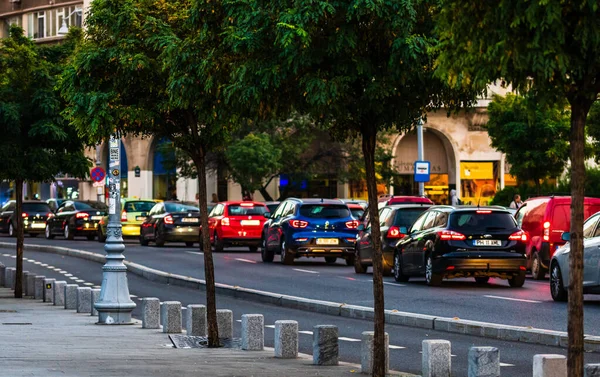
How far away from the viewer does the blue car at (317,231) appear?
113 ft

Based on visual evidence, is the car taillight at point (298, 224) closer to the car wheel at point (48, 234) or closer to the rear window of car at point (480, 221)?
the rear window of car at point (480, 221)

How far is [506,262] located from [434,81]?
14414 millimetres

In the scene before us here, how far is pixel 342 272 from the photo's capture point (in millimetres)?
32188

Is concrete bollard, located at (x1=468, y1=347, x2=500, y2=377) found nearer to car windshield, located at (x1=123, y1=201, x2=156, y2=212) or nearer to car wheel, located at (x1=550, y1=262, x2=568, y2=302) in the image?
car wheel, located at (x1=550, y1=262, x2=568, y2=302)

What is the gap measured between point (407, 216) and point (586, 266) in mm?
9113

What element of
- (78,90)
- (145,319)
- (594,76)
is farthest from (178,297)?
(594,76)

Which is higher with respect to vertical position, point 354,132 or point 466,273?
point 354,132

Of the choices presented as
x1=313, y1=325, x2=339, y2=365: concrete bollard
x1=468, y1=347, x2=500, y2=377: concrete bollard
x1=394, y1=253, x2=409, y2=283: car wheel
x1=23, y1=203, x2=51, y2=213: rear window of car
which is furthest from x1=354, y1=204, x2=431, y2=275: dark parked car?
x1=23, y1=203, x2=51, y2=213: rear window of car

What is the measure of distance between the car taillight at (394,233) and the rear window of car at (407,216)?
0.62 feet

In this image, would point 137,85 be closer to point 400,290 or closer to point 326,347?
point 326,347

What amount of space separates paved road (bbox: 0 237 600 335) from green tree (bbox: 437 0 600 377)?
8487 mm

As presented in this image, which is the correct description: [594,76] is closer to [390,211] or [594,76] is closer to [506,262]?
[506,262]

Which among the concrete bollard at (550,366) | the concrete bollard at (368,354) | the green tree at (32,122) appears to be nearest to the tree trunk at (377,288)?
the concrete bollard at (368,354)

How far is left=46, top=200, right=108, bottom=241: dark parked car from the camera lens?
5519 cm
